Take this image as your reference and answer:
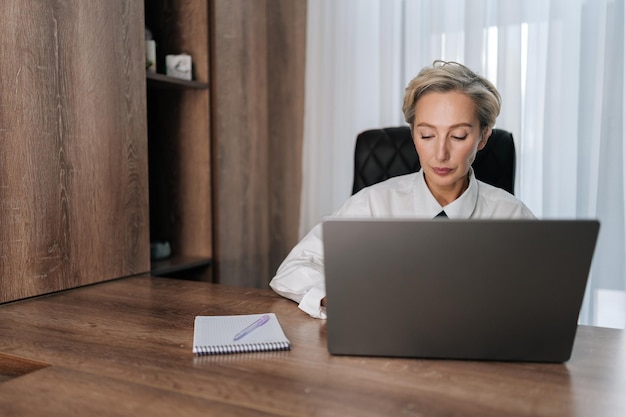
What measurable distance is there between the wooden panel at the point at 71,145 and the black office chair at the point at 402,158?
75cm

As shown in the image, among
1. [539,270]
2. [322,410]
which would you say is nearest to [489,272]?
[539,270]

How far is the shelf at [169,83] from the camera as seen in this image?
2.08 meters

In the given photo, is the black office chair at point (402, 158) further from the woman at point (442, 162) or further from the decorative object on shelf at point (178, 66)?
the decorative object on shelf at point (178, 66)

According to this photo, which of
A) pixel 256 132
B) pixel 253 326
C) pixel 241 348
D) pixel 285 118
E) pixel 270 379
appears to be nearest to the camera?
pixel 270 379

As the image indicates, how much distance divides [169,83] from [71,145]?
1.88 ft

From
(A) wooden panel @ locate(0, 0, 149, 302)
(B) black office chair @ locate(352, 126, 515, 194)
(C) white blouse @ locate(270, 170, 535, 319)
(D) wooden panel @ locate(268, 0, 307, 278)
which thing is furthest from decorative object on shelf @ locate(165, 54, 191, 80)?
(C) white blouse @ locate(270, 170, 535, 319)

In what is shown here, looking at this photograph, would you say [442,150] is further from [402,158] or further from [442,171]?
[402,158]

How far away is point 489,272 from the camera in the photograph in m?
0.94

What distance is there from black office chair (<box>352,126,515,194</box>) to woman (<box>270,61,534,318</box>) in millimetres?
183

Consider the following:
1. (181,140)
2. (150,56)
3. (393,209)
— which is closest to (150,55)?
(150,56)

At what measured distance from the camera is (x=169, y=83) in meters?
2.18

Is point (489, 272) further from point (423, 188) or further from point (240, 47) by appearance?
point (240, 47)

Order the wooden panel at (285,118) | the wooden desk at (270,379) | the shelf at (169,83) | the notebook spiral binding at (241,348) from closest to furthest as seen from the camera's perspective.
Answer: the wooden desk at (270,379) < the notebook spiral binding at (241,348) < the shelf at (169,83) < the wooden panel at (285,118)

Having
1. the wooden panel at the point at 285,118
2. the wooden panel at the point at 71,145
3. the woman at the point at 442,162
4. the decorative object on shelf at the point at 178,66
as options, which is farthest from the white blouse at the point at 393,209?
the wooden panel at the point at 285,118
